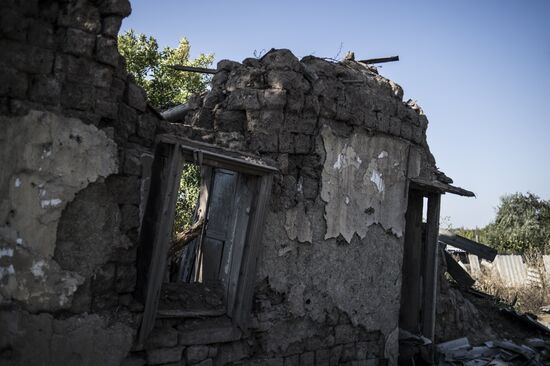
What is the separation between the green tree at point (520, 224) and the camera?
16.9 meters

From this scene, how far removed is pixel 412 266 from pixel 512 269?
26.1 ft

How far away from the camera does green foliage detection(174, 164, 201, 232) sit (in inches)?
373

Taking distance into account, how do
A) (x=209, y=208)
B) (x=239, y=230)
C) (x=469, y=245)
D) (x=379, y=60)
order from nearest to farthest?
(x=239, y=230) → (x=209, y=208) → (x=379, y=60) → (x=469, y=245)

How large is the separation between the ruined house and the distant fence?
7.20 meters

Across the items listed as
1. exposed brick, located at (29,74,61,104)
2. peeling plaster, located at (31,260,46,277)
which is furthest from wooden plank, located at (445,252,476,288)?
exposed brick, located at (29,74,61,104)

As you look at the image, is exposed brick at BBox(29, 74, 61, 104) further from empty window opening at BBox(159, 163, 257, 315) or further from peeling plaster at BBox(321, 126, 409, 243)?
peeling plaster at BBox(321, 126, 409, 243)

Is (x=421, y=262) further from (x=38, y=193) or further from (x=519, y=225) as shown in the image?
(x=519, y=225)

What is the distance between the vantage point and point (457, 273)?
8.08 m

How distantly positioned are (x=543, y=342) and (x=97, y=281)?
262 inches

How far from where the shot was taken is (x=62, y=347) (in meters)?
2.77

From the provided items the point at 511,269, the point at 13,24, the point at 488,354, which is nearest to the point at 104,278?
the point at 13,24

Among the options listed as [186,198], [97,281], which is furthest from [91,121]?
[186,198]

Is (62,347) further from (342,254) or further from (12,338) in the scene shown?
(342,254)

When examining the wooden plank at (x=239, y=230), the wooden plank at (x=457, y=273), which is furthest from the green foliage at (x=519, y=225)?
the wooden plank at (x=239, y=230)
